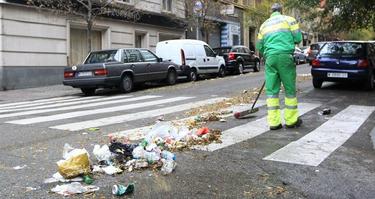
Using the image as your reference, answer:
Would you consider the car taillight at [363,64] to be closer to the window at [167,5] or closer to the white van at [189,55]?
the white van at [189,55]

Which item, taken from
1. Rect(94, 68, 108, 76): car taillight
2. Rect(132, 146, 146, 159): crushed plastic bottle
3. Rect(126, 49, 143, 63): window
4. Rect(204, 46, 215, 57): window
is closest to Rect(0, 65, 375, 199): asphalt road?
Rect(132, 146, 146, 159): crushed plastic bottle

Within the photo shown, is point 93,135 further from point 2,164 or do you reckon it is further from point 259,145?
point 259,145

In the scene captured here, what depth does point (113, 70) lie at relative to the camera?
16.2 metres

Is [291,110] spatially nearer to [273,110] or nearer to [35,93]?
[273,110]

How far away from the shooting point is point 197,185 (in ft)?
17.0

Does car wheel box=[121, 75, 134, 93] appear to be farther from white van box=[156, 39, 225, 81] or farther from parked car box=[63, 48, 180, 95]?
white van box=[156, 39, 225, 81]

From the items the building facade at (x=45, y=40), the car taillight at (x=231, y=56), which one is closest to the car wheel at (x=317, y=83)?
the car taillight at (x=231, y=56)

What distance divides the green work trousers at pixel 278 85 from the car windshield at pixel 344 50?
7222 millimetres

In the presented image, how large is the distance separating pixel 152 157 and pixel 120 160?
37cm

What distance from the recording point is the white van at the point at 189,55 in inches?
816

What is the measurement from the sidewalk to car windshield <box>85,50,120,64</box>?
161 cm

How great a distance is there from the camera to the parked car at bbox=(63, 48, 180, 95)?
16047 millimetres

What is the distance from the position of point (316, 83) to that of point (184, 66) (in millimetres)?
6660

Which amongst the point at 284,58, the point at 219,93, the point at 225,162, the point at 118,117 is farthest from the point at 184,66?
the point at 225,162
